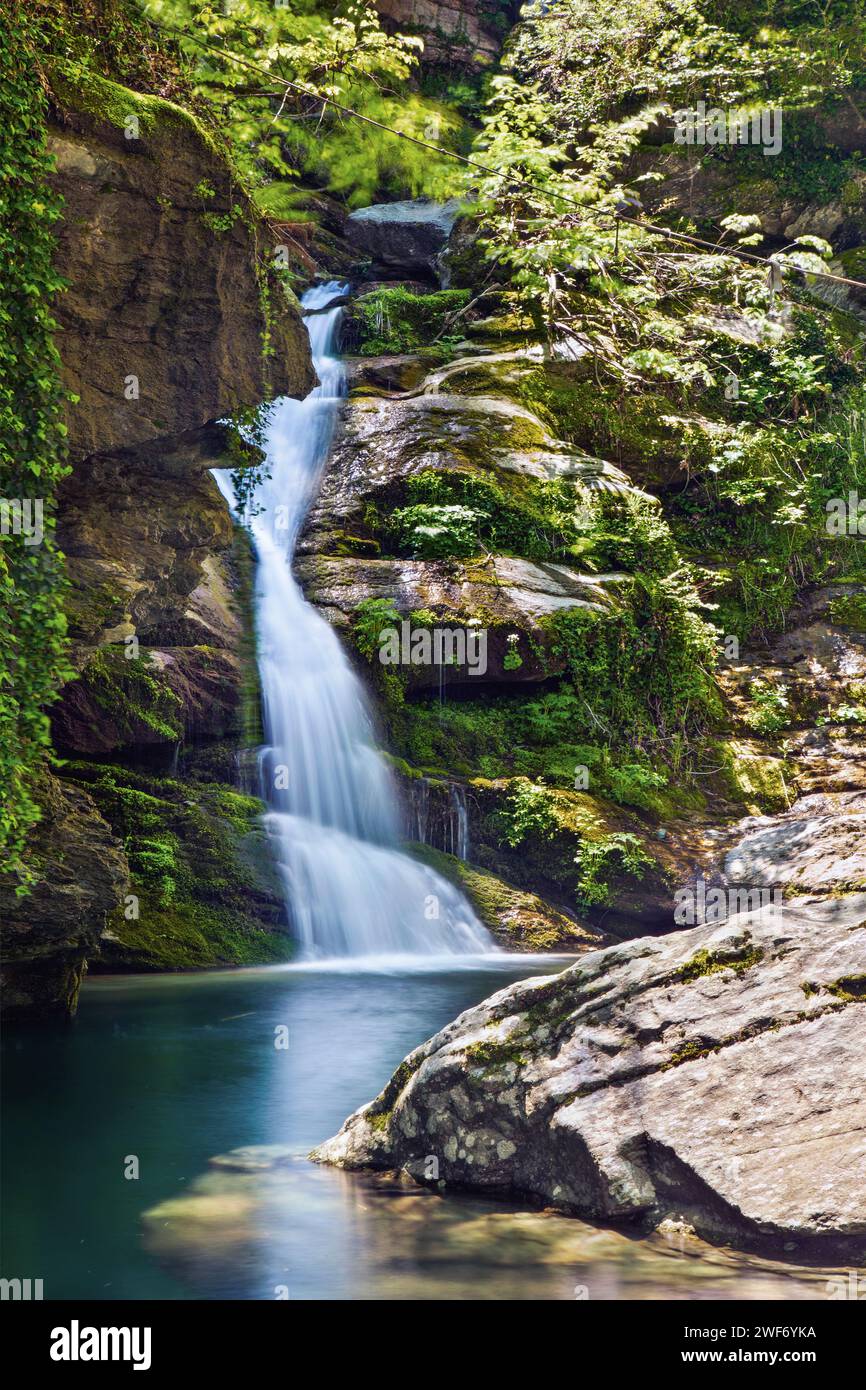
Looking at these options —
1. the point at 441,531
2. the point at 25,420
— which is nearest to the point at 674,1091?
the point at 25,420

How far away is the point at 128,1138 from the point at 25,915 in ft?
7.32

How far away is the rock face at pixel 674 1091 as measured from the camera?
3.55 meters

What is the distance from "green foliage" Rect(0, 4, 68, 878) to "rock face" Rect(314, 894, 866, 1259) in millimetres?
3201

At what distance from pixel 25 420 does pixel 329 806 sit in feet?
21.6

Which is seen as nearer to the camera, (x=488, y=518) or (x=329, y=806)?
(x=329, y=806)

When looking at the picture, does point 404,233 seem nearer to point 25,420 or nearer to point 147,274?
point 147,274

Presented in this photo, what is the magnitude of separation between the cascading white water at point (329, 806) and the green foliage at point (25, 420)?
494 centimetres

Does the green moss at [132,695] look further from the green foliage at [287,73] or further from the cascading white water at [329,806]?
the green foliage at [287,73]

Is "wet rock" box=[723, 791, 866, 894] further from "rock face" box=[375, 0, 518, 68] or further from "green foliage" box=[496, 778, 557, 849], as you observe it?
"rock face" box=[375, 0, 518, 68]

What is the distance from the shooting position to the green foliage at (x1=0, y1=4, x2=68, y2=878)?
19.8 ft

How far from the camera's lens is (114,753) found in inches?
441

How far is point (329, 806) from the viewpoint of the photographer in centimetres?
1199

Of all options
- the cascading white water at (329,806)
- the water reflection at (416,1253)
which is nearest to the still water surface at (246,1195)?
the water reflection at (416,1253)
